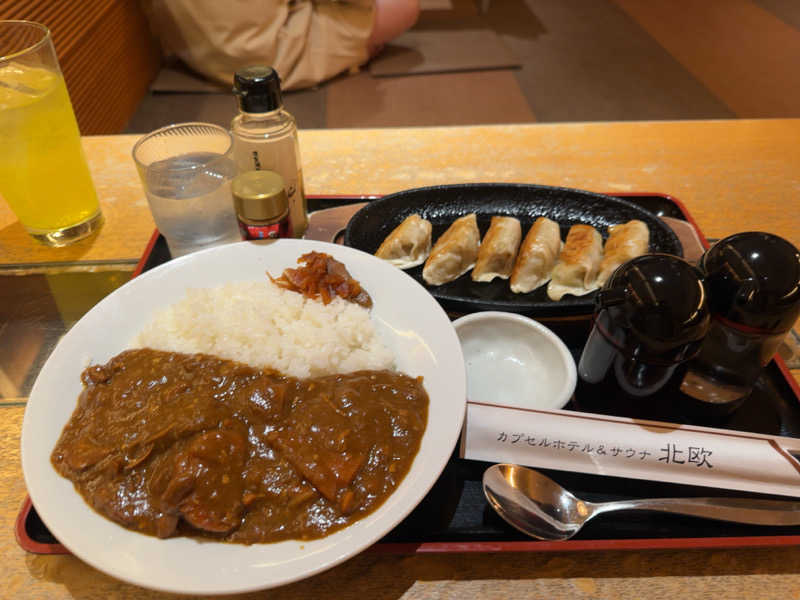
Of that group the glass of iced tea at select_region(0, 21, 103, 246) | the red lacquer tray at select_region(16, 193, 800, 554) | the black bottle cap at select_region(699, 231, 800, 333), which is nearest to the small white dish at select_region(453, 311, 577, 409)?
the red lacquer tray at select_region(16, 193, 800, 554)

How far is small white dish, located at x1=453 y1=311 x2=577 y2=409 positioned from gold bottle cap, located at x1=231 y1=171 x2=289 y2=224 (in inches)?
24.4

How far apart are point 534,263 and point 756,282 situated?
26.5 inches

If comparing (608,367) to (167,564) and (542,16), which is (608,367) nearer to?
(167,564)

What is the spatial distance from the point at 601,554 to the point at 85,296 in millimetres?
1617

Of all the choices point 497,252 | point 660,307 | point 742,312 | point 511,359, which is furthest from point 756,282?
point 497,252

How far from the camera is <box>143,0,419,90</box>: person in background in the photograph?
13.3ft

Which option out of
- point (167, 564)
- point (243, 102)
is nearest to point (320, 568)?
point (167, 564)

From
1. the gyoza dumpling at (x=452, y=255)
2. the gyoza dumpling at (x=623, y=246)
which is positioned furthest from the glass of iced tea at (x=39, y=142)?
the gyoza dumpling at (x=623, y=246)

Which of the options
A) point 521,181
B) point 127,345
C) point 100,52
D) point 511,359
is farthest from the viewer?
point 100,52

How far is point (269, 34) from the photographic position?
4.16m

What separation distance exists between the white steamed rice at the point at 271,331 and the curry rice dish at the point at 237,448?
0.08m

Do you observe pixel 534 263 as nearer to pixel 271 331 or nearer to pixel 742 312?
pixel 742 312

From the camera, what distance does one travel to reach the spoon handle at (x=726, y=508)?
1.10 metres

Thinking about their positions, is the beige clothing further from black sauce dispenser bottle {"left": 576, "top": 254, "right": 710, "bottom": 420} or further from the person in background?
black sauce dispenser bottle {"left": 576, "top": 254, "right": 710, "bottom": 420}
